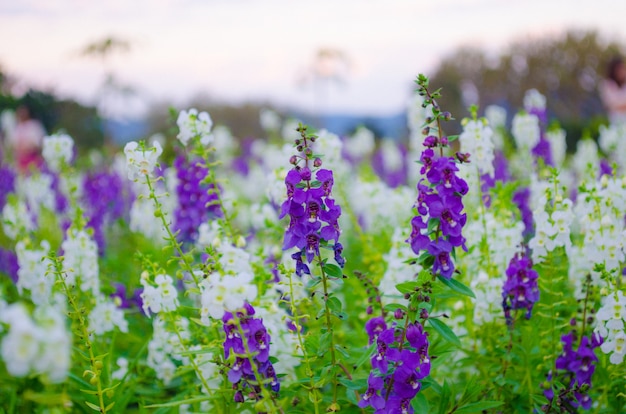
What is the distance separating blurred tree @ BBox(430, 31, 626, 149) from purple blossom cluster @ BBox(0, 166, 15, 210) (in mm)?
29656

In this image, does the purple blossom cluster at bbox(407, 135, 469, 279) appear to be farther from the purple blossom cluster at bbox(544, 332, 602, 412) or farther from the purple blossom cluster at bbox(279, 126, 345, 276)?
the purple blossom cluster at bbox(544, 332, 602, 412)

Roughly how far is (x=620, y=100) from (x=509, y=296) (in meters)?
8.85

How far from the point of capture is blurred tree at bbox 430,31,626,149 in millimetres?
37625

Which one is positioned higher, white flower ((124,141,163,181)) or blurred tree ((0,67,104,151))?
blurred tree ((0,67,104,151))

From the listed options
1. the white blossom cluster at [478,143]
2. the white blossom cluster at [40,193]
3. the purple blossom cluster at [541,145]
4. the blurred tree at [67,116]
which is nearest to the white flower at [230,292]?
the white blossom cluster at [478,143]

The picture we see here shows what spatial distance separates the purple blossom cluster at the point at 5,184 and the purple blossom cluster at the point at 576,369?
7.83 metres

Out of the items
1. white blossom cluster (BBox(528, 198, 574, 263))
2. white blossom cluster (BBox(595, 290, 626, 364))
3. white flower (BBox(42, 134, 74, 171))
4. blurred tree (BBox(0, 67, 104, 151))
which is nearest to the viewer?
white blossom cluster (BBox(595, 290, 626, 364))

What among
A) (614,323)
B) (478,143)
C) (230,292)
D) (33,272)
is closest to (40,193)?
(33,272)

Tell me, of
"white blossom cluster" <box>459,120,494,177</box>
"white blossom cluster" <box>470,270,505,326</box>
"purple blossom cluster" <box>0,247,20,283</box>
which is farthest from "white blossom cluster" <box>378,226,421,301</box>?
"purple blossom cluster" <box>0,247,20,283</box>

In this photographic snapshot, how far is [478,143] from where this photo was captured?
4289 millimetres

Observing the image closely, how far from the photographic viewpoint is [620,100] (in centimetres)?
1081

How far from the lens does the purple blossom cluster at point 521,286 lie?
3389mm

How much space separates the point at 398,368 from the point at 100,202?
553 centimetres

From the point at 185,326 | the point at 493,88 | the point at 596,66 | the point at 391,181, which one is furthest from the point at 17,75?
the point at 596,66
